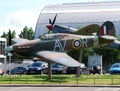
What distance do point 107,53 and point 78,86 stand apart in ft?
161

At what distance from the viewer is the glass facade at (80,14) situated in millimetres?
126250

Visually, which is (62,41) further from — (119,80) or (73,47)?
(119,80)

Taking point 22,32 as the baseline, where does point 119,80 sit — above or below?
below

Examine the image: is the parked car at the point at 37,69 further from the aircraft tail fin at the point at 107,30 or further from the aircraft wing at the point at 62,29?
the aircraft tail fin at the point at 107,30

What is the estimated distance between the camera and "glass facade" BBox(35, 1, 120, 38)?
126 m

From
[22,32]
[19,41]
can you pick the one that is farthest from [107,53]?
[22,32]

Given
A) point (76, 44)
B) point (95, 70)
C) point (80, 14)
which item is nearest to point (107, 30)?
point (76, 44)

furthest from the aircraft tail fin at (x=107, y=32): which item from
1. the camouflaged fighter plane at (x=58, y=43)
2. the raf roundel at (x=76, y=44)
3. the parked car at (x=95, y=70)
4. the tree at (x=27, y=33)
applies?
the tree at (x=27, y=33)

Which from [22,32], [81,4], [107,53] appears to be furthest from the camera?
[22,32]

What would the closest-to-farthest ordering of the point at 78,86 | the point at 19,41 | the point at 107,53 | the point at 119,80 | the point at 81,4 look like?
1. the point at 78,86
2. the point at 119,80
3. the point at 19,41
4. the point at 107,53
5. the point at 81,4

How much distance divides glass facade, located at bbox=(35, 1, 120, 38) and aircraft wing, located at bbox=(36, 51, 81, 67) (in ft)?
279

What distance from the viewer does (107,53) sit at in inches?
3238

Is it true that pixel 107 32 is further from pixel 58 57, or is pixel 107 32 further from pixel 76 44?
pixel 58 57

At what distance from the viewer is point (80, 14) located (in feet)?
431
